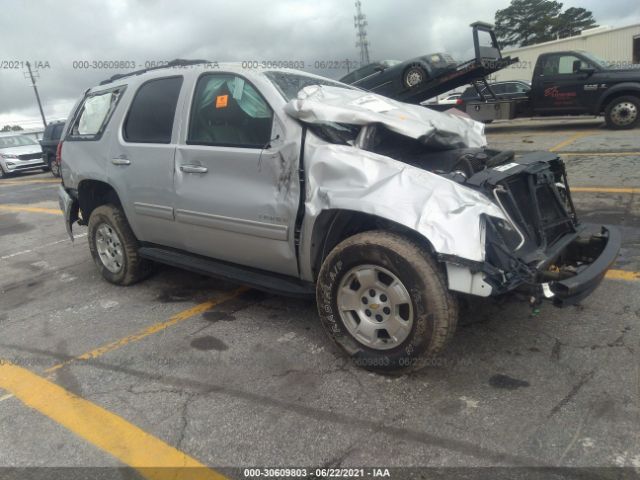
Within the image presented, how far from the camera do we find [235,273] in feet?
12.3

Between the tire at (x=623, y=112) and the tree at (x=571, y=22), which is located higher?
the tree at (x=571, y=22)

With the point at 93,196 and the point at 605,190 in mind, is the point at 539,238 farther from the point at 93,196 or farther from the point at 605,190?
the point at 605,190

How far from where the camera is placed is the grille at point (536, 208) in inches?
117

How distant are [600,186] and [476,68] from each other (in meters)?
5.36

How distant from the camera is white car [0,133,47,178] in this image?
19.2 metres

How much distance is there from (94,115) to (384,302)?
3489 mm

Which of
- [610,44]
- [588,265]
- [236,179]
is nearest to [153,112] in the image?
[236,179]

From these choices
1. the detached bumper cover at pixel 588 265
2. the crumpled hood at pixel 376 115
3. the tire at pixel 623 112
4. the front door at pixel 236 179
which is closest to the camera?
the detached bumper cover at pixel 588 265

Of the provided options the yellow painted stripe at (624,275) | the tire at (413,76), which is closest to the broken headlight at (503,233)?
the yellow painted stripe at (624,275)

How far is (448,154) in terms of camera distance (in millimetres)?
3588

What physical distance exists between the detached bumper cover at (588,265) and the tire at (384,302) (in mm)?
516

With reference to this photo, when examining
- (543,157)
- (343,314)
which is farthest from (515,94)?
(343,314)

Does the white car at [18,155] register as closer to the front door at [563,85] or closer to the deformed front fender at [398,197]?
the front door at [563,85]

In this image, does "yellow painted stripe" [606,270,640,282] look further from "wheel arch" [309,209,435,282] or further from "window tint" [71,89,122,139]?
"window tint" [71,89,122,139]
